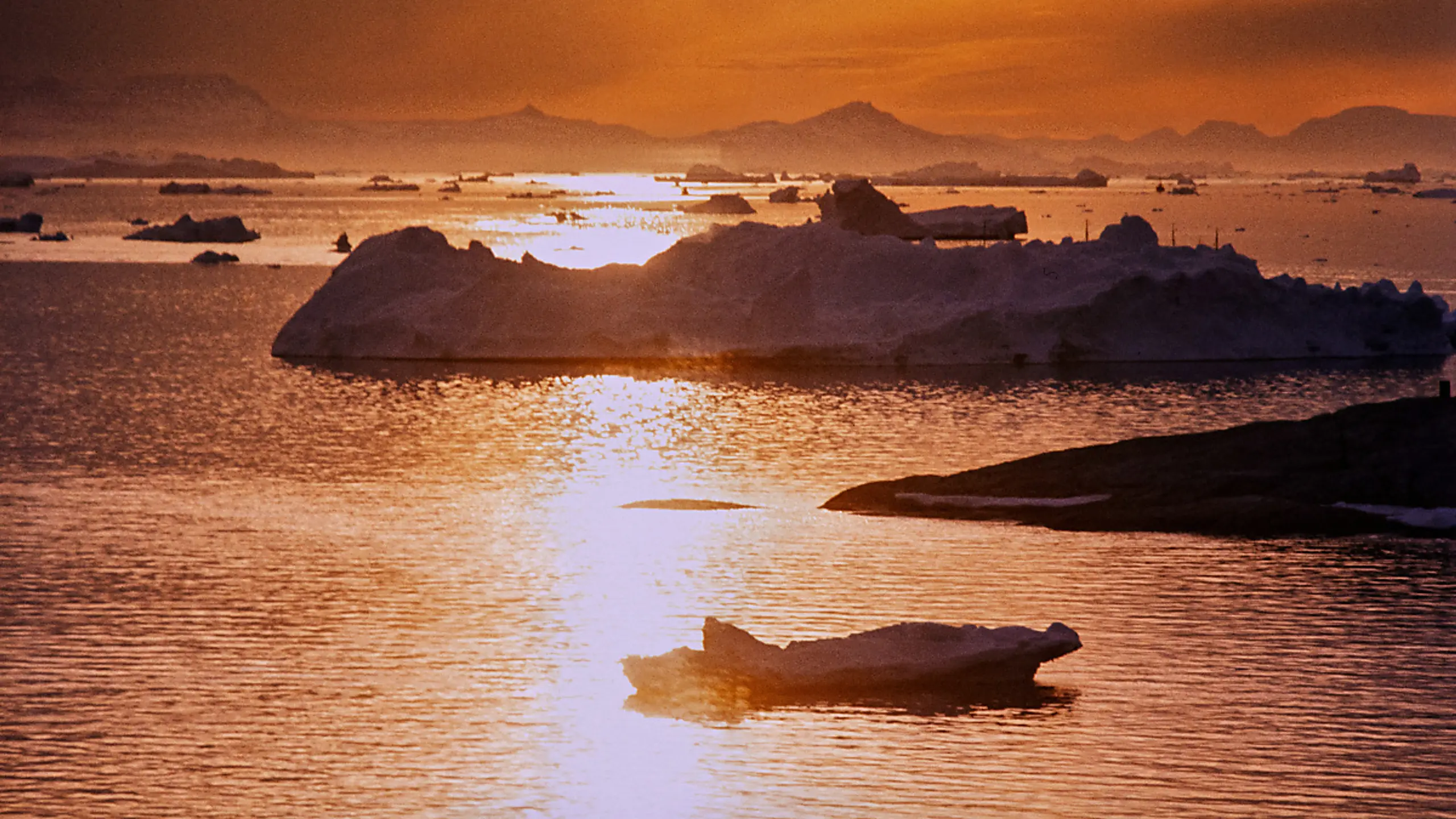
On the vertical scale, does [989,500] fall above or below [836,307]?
below

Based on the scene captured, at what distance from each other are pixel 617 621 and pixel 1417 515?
40.4 feet

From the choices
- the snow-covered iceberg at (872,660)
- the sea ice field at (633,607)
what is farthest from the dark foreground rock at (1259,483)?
the snow-covered iceberg at (872,660)

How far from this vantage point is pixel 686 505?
31.3 metres

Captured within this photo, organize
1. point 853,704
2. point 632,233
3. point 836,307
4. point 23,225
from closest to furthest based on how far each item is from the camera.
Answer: point 853,704 < point 836,307 < point 23,225 < point 632,233

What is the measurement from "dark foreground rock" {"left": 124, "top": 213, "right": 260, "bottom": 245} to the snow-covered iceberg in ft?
337

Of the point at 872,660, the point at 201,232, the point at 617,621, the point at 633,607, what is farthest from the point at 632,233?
the point at 872,660

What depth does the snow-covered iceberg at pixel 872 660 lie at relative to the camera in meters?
17.9

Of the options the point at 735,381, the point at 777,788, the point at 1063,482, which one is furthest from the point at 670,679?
the point at 735,381

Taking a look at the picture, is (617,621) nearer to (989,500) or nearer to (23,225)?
(989,500)

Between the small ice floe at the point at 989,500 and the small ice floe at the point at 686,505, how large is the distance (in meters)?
2.96

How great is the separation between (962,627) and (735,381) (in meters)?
30.7

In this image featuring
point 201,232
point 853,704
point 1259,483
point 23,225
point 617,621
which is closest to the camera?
point 853,704

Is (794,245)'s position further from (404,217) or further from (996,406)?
(404,217)

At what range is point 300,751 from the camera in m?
17.1
